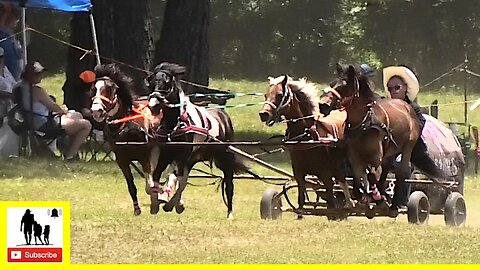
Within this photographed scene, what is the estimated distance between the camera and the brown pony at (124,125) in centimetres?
1245

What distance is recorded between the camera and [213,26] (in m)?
31.0

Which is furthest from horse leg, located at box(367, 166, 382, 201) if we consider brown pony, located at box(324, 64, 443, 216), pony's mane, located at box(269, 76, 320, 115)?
pony's mane, located at box(269, 76, 320, 115)

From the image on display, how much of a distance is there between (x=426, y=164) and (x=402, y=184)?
0.81 meters

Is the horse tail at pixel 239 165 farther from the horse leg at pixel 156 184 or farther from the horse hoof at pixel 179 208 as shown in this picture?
the horse leg at pixel 156 184

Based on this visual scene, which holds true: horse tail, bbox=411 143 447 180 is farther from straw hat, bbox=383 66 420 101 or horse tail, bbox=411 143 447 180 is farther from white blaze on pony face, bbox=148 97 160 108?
white blaze on pony face, bbox=148 97 160 108

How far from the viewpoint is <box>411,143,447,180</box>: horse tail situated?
1305 cm

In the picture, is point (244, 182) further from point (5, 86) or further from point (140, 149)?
point (140, 149)

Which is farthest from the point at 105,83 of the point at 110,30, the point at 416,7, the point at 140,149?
the point at 416,7

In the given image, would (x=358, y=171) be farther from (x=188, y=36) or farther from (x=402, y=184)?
(x=188, y=36)

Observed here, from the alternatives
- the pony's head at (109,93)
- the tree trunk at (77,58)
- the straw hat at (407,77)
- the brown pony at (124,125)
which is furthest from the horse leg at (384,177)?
the tree trunk at (77,58)

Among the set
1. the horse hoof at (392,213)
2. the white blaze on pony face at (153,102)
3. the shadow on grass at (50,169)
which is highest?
the white blaze on pony face at (153,102)

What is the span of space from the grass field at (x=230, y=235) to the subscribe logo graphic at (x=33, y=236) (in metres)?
0.20

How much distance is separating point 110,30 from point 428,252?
33.5 feet

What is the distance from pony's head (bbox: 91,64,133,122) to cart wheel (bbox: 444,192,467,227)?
10.5ft
